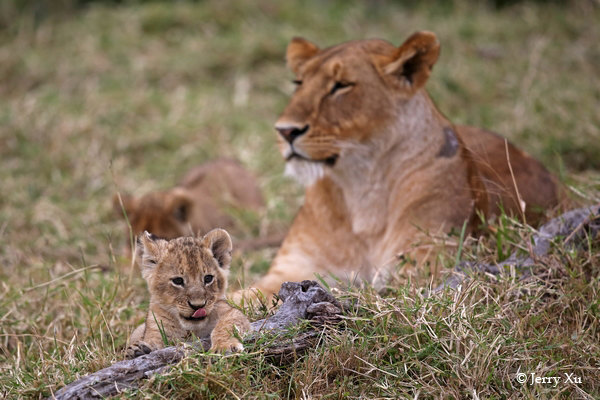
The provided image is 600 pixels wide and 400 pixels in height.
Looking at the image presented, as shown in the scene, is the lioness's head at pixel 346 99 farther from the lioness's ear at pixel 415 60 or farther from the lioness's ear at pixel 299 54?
the lioness's ear at pixel 299 54

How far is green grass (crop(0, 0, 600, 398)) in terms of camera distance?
2938 millimetres

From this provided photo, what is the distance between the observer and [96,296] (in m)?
3.82

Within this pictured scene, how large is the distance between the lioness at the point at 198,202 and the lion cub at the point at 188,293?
2478 millimetres

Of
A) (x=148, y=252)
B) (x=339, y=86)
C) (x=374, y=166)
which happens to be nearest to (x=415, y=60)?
(x=339, y=86)

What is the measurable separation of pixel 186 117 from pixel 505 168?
14.3 feet

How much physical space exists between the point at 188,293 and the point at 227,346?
0.75ft

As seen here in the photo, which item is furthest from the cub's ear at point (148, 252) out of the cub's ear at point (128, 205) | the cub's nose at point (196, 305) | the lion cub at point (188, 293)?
the cub's ear at point (128, 205)

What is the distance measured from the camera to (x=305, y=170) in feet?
13.7

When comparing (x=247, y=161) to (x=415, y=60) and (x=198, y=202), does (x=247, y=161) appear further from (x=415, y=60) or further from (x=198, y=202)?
(x=415, y=60)

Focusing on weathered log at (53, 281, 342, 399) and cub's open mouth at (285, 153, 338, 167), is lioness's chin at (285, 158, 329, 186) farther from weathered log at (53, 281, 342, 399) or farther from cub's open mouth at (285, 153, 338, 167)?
weathered log at (53, 281, 342, 399)

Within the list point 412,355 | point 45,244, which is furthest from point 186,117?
point 412,355

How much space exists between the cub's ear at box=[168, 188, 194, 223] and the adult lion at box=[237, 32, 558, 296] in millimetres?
2037

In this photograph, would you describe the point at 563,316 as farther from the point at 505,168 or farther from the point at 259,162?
the point at 259,162

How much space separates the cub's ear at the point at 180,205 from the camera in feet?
21.0
